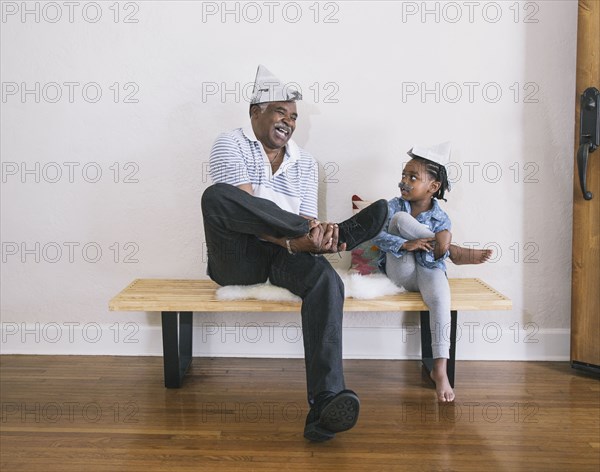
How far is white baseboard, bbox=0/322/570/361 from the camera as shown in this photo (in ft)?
9.54

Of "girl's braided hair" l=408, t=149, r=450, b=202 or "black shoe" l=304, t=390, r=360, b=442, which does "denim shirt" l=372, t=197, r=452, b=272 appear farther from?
"black shoe" l=304, t=390, r=360, b=442

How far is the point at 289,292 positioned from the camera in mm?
2357

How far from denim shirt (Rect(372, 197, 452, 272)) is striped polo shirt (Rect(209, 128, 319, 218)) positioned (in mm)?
316

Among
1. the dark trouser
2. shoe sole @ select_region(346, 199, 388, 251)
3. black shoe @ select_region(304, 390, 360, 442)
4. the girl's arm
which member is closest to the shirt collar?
the girl's arm

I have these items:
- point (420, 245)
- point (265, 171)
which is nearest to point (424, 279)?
point (420, 245)

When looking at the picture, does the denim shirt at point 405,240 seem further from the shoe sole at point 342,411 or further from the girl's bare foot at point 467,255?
the shoe sole at point 342,411

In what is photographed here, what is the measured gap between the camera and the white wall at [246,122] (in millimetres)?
2834

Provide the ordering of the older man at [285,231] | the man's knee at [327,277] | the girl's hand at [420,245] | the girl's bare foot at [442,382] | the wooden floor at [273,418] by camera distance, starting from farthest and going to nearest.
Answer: the girl's hand at [420,245] < the girl's bare foot at [442,382] < the man's knee at [327,277] < the older man at [285,231] < the wooden floor at [273,418]

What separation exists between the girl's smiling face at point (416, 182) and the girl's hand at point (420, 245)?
0.19m

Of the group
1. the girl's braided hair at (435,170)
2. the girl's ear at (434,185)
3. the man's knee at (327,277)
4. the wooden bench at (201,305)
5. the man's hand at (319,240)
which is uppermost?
the girl's braided hair at (435,170)

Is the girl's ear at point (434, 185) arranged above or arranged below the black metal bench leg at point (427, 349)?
above

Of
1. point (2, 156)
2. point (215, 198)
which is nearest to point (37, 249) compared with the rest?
point (2, 156)

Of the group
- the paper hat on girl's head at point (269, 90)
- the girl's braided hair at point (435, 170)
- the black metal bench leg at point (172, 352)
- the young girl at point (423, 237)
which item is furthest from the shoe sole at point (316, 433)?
the paper hat on girl's head at point (269, 90)

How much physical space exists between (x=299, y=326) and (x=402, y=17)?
1.42 m
